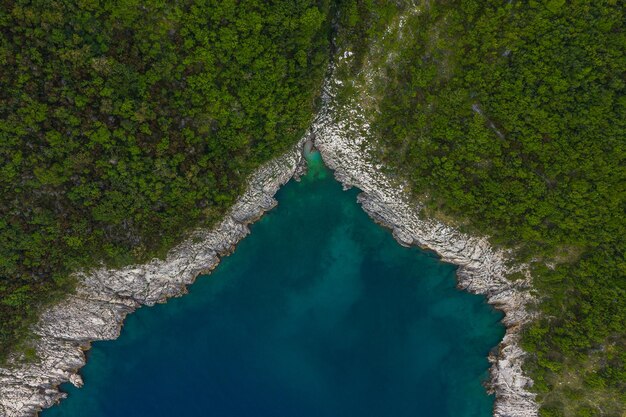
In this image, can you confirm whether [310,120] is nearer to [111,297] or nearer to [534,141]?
[534,141]

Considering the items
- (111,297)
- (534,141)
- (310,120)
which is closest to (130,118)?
(310,120)

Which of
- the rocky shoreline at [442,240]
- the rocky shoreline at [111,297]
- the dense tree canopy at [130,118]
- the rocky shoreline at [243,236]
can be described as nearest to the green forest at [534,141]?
the rocky shoreline at [442,240]

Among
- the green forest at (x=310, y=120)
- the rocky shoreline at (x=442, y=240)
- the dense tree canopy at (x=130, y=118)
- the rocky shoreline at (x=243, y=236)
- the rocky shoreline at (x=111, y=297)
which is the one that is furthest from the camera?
the rocky shoreline at (x=442, y=240)

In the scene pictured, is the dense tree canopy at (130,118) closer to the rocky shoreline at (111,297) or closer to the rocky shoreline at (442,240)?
the rocky shoreline at (111,297)

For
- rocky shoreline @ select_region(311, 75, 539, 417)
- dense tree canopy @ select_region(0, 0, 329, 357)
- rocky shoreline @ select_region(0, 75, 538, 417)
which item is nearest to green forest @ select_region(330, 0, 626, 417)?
rocky shoreline @ select_region(311, 75, 539, 417)

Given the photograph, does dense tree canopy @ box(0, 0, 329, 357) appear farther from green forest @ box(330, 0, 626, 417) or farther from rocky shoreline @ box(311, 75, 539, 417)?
green forest @ box(330, 0, 626, 417)

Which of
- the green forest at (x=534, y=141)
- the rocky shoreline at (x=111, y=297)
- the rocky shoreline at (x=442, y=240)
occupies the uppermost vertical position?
the green forest at (x=534, y=141)
